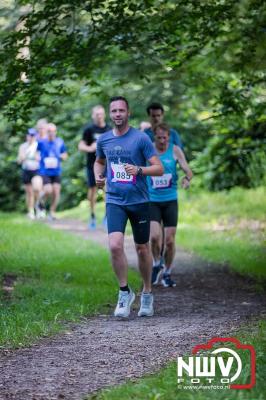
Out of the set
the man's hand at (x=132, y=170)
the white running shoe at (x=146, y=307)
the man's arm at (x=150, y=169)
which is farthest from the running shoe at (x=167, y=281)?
the man's hand at (x=132, y=170)

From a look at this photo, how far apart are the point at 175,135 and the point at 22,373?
17.5ft

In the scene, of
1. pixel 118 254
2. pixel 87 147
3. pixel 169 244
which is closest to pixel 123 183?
pixel 118 254

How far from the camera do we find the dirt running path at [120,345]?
5926 mm

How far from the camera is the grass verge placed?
25.9 ft

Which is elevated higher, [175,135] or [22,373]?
[175,135]

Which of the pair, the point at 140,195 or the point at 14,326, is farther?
the point at 140,195

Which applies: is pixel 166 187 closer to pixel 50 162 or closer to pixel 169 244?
pixel 169 244

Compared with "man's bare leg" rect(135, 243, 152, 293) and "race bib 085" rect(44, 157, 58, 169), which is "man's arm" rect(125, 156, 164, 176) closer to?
"man's bare leg" rect(135, 243, 152, 293)

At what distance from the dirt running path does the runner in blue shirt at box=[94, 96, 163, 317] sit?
0.62 m

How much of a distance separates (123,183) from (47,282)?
2.62 meters

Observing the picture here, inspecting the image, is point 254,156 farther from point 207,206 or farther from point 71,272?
point 71,272

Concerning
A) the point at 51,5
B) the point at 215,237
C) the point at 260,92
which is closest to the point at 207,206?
the point at 215,237

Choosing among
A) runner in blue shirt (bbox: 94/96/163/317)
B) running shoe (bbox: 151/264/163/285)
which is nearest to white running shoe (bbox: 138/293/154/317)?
runner in blue shirt (bbox: 94/96/163/317)

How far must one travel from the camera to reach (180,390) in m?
5.30
